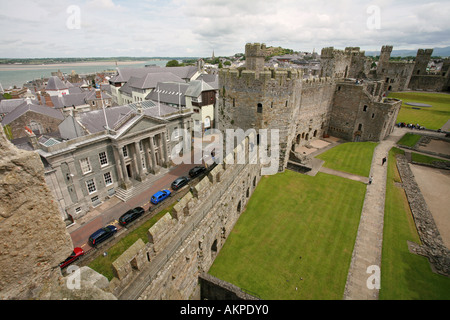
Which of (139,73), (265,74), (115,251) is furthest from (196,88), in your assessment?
(115,251)

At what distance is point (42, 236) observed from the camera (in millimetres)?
3717

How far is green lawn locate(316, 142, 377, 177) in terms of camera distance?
23734 mm

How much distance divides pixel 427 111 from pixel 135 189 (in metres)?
55.9

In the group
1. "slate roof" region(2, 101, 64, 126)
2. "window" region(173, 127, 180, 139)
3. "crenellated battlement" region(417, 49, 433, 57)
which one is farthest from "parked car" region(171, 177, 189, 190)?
"crenellated battlement" region(417, 49, 433, 57)

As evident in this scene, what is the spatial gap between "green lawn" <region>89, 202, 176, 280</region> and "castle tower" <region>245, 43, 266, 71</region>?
627 inches

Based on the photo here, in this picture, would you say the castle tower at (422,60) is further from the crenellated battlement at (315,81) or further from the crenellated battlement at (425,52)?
the crenellated battlement at (315,81)

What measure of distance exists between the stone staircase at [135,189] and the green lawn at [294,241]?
12755 millimetres

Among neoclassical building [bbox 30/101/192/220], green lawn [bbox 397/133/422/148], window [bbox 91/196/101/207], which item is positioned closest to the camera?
neoclassical building [bbox 30/101/192/220]

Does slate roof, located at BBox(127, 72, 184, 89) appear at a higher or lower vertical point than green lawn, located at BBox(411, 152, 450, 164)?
higher

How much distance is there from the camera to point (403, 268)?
508 inches
